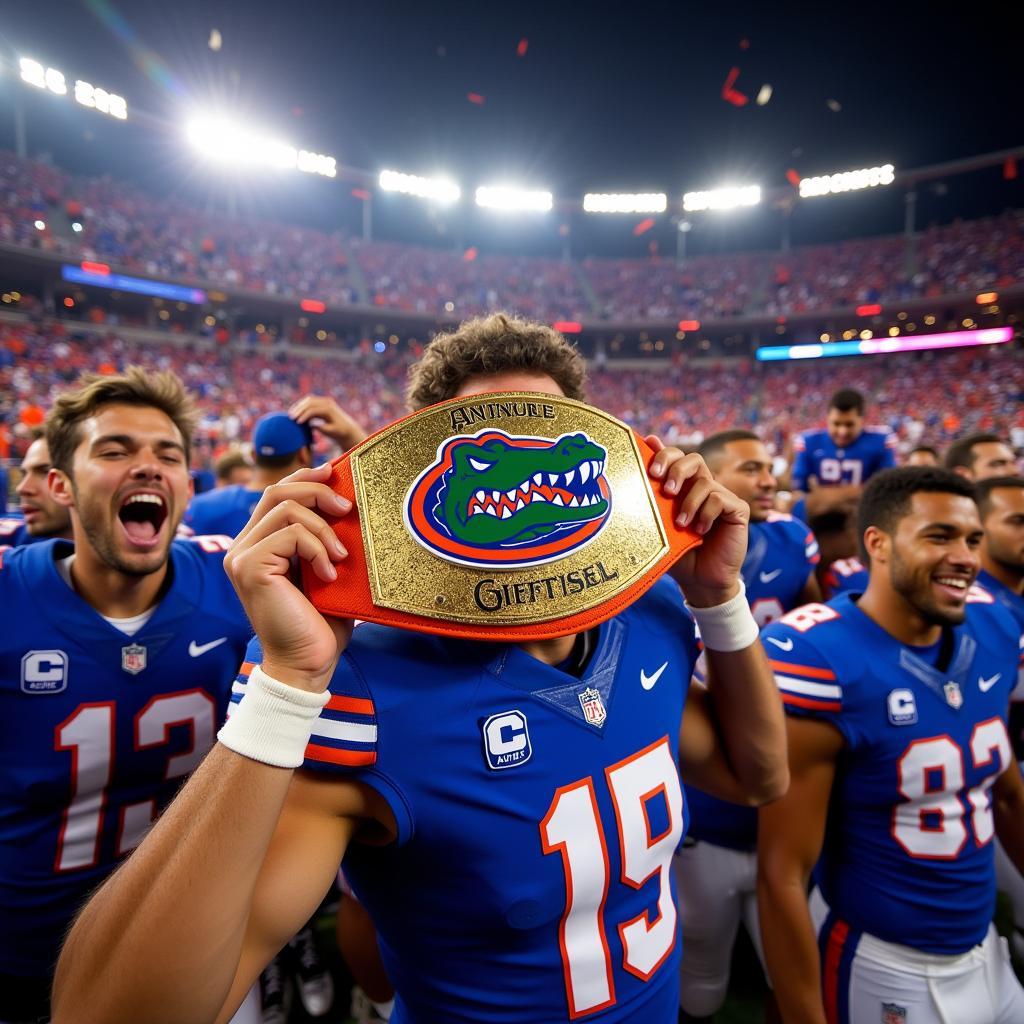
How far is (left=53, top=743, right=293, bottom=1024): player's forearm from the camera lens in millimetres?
682

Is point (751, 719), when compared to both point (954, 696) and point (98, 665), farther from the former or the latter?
point (98, 665)

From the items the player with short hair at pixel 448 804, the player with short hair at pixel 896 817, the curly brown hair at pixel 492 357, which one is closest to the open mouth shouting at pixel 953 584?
the player with short hair at pixel 896 817

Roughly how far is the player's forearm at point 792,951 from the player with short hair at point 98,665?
6.02 feet

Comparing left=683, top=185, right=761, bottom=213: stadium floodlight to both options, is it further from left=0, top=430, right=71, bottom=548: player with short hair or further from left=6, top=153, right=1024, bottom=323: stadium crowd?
left=0, top=430, right=71, bottom=548: player with short hair

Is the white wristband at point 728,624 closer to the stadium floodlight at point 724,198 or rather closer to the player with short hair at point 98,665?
the player with short hair at point 98,665

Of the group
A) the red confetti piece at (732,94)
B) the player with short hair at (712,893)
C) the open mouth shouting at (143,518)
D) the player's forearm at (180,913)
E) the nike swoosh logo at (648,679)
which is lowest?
the player with short hair at (712,893)

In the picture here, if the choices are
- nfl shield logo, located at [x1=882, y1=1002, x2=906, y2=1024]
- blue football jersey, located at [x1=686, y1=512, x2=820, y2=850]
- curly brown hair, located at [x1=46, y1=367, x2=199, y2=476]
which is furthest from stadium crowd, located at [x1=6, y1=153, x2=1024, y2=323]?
nfl shield logo, located at [x1=882, y1=1002, x2=906, y2=1024]

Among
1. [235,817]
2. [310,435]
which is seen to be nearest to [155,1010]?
[235,817]

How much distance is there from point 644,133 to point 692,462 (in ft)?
107

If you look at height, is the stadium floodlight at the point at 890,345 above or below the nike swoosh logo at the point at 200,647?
above

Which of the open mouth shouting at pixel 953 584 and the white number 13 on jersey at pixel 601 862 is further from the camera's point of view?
the open mouth shouting at pixel 953 584

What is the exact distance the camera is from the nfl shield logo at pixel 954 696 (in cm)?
176

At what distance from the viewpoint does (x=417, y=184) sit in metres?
30.0

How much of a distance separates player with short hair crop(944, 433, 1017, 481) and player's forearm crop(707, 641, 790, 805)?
3870 millimetres
